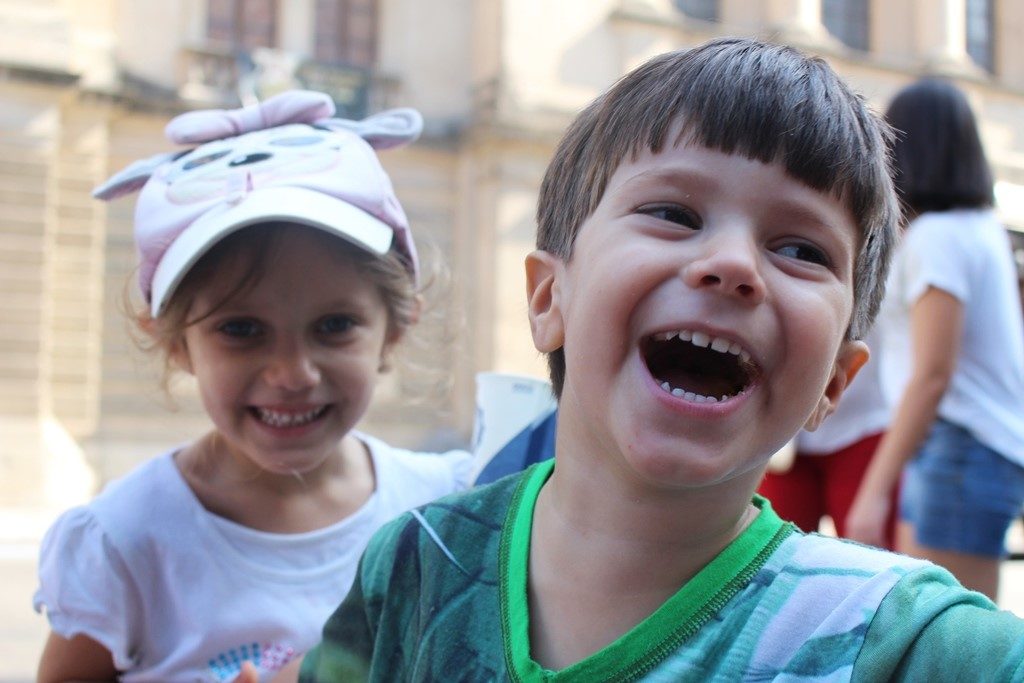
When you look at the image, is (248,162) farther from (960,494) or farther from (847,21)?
(847,21)

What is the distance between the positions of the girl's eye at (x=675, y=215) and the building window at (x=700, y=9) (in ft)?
47.3

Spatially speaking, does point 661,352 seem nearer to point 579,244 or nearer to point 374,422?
point 579,244

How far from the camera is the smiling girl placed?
57.7 inches

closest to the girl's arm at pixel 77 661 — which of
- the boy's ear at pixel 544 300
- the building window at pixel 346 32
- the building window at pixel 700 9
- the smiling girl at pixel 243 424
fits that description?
the smiling girl at pixel 243 424

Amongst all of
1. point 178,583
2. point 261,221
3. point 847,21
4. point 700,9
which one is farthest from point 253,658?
point 847,21

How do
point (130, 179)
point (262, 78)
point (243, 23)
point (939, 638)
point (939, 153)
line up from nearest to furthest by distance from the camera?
1. point (939, 638)
2. point (130, 179)
3. point (939, 153)
4. point (262, 78)
5. point (243, 23)

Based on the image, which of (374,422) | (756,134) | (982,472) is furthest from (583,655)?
(374,422)

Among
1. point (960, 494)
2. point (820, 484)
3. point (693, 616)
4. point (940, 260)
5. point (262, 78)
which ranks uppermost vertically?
point (693, 616)

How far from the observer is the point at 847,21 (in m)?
15.6

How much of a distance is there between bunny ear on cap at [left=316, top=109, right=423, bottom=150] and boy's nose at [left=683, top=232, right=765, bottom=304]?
0.98 m

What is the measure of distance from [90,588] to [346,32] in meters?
12.3

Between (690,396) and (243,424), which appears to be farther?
(243,424)

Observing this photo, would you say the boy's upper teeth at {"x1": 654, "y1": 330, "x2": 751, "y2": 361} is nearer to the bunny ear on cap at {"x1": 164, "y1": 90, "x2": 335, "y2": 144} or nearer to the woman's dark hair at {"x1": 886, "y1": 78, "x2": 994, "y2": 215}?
the bunny ear on cap at {"x1": 164, "y1": 90, "x2": 335, "y2": 144}

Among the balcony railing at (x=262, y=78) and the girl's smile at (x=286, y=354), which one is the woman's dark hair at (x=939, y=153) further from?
the balcony railing at (x=262, y=78)
